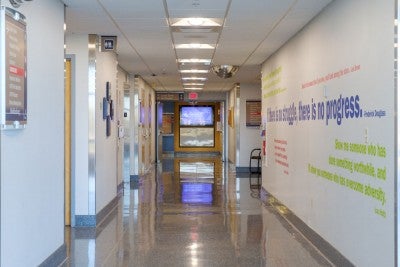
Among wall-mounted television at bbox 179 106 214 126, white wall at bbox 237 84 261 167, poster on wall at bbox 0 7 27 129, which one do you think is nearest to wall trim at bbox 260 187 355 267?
poster on wall at bbox 0 7 27 129

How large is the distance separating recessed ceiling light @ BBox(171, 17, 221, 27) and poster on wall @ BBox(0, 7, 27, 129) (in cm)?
314

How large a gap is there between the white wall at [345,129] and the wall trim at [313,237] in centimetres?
8

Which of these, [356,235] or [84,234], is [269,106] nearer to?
[84,234]

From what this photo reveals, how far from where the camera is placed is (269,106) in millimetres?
10891

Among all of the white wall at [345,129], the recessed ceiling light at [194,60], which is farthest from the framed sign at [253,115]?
the white wall at [345,129]

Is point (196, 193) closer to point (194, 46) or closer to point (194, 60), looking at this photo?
point (194, 60)

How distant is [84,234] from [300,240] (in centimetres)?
286

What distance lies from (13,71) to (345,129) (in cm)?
312

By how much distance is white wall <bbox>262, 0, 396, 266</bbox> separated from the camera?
4.36 meters

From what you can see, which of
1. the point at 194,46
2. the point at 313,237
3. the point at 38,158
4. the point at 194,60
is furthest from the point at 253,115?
the point at 38,158

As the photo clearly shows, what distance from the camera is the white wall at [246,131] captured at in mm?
17234

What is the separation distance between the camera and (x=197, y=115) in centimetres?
2986

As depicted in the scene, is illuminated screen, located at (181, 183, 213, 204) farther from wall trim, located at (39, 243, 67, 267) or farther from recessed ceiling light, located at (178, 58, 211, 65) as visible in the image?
wall trim, located at (39, 243, 67, 267)

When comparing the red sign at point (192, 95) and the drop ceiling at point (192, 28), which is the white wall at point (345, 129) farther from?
the red sign at point (192, 95)
